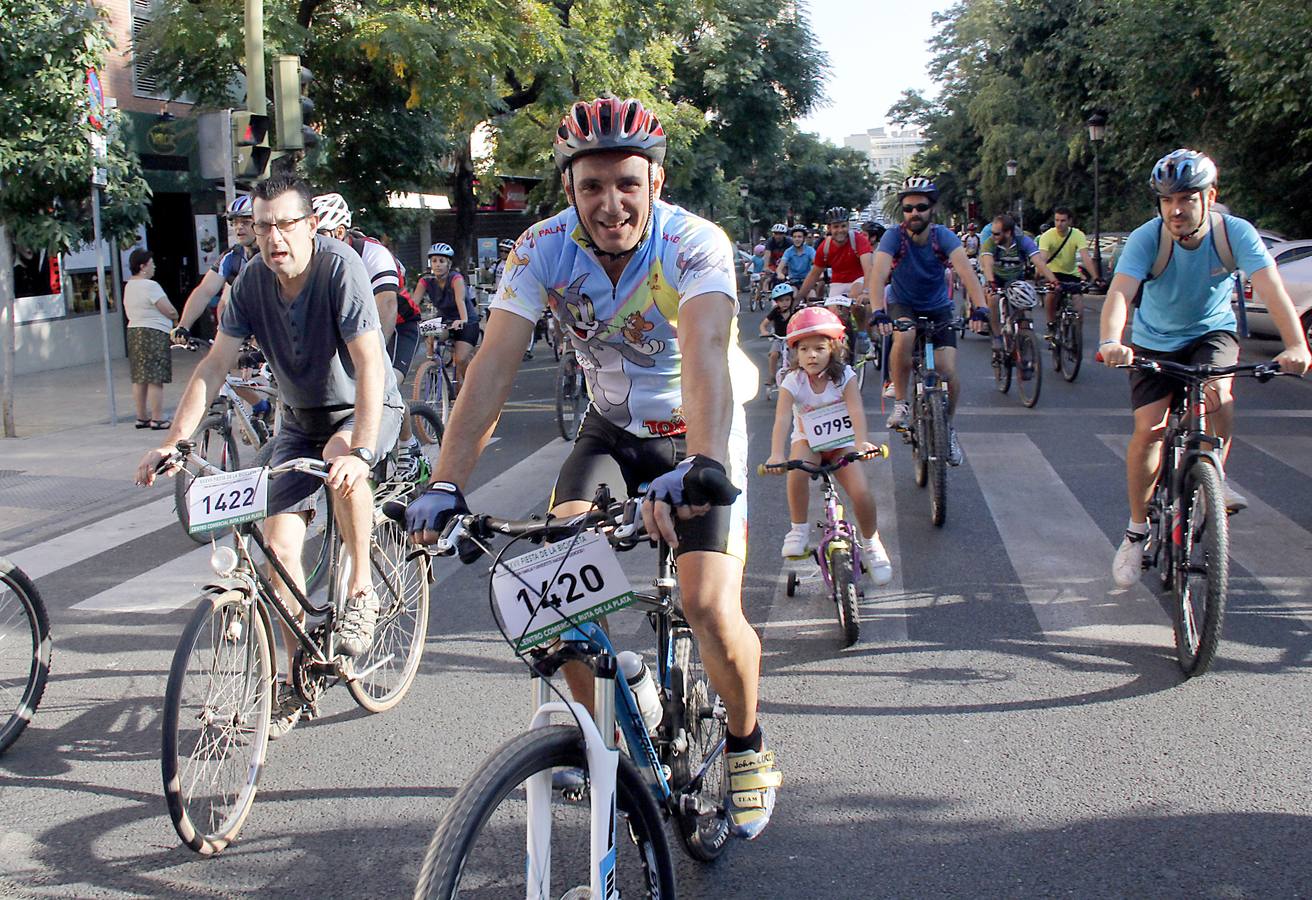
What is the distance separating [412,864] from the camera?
3645 millimetres

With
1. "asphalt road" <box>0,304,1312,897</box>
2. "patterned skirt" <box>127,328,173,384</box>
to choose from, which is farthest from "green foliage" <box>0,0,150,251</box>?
"asphalt road" <box>0,304,1312,897</box>

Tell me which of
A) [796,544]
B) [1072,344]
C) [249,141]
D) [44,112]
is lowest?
[796,544]

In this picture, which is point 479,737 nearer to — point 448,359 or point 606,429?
point 606,429

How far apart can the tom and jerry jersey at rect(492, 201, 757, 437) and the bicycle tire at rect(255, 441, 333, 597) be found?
1.57m

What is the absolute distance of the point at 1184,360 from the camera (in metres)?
5.90

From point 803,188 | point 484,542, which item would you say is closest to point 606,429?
point 484,542

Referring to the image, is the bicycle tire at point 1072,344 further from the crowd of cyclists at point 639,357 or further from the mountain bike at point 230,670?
the mountain bike at point 230,670

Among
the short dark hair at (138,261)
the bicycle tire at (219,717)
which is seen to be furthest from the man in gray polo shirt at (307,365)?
the short dark hair at (138,261)

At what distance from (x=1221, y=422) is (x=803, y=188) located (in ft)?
234

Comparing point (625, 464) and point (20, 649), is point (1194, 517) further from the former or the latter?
point (20, 649)

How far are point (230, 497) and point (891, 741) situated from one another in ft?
7.71

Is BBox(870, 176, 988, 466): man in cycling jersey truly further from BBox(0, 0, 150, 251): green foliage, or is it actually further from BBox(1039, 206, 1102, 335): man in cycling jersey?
BBox(0, 0, 150, 251): green foliage

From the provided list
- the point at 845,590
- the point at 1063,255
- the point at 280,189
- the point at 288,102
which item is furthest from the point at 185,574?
the point at 1063,255

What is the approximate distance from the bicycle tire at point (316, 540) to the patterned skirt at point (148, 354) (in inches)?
210
